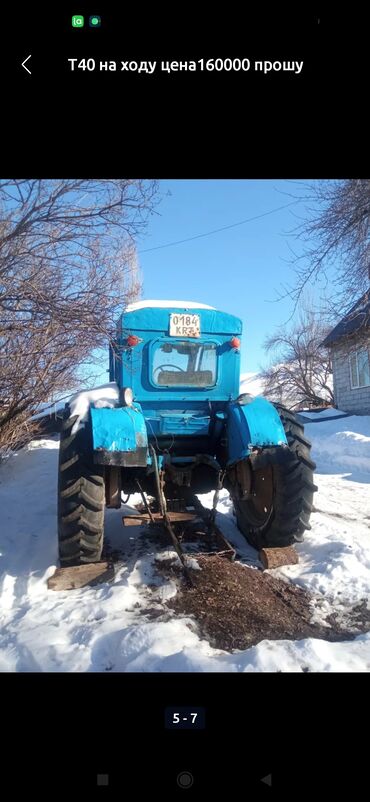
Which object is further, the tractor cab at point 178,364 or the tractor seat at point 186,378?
the tractor seat at point 186,378

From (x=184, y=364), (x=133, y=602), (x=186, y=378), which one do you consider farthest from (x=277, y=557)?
(x=184, y=364)

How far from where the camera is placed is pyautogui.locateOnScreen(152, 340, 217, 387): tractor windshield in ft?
13.3

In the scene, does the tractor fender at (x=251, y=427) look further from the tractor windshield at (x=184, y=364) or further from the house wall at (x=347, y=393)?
the house wall at (x=347, y=393)

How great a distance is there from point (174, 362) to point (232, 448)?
0.94 m

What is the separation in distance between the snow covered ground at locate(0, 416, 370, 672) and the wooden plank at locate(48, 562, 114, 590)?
7cm

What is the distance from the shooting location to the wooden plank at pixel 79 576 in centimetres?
322

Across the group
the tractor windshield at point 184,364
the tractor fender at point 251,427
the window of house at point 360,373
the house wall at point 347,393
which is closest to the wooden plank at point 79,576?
the tractor fender at point 251,427

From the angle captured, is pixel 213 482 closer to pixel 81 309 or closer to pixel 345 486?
pixel 81 309

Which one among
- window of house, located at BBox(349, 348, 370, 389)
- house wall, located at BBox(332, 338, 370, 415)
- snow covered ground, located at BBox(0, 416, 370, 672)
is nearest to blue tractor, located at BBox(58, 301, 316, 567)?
snow covered ground, located at BBox(0, 416, 370, 672)

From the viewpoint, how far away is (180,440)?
14.4ft

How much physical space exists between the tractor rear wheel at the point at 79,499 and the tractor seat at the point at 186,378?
0.90 m

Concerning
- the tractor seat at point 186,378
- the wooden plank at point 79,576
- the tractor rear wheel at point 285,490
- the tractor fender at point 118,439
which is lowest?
the wooden plank at point 79,576
